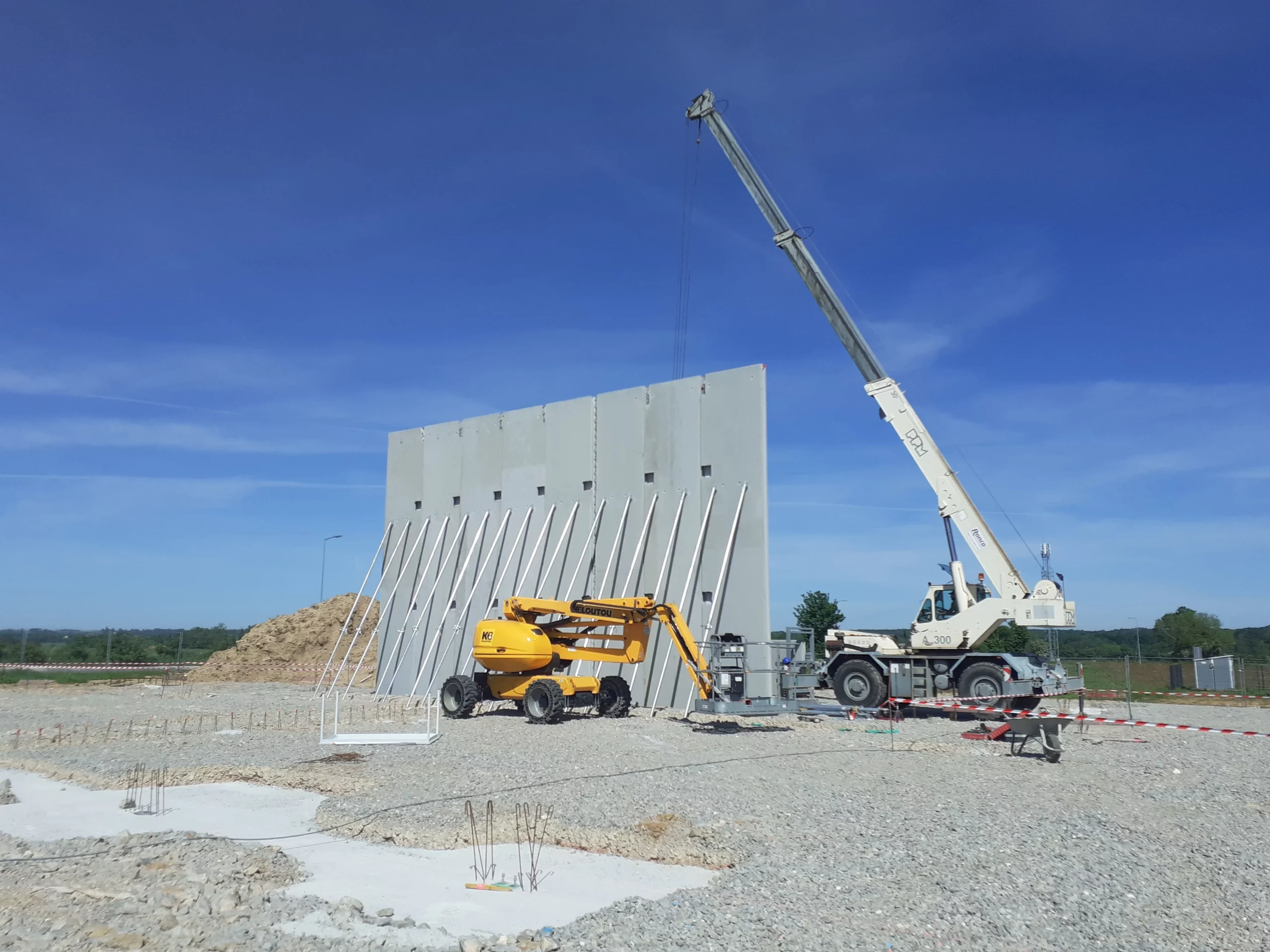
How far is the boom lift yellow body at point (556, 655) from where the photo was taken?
1783 centimetres

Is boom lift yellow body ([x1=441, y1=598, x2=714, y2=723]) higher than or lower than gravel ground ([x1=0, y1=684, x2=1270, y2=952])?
higher

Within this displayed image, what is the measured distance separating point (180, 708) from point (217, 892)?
744 inches

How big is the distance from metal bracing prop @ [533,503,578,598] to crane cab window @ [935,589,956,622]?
9433 mm

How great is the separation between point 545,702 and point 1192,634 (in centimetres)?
4585

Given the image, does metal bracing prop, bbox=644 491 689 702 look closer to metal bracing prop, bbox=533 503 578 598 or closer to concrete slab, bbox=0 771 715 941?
metal bracing prop, bbox=533 503 578 598

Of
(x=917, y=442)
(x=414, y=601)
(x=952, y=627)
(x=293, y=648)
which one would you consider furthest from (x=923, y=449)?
(x=293, y=648)

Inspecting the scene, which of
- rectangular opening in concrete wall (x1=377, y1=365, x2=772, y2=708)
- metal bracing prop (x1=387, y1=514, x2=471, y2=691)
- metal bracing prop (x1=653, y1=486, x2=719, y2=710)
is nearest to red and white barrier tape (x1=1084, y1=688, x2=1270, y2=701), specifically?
rectangular opening in concrete wall (x1=377, y1=365, x2=772, y2=708)

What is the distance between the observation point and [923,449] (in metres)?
20.7

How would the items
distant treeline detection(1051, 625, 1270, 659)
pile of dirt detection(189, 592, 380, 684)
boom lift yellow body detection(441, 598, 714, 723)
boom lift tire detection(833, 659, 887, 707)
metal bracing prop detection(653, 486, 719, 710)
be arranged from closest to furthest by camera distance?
boom lift yellow body detection(441, 598, 714, 723) < boom lift tire detection(833, 659, 887, 707) < metal bracing prop detection(653, 486, 719, 710) < pile of dirt detection(189, 592, 380, 684) < distant treeline detection(1051, 625, 1270, 659)

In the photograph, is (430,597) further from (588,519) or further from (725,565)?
(725,565)

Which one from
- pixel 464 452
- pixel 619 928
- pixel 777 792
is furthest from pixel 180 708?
pixel 619 928

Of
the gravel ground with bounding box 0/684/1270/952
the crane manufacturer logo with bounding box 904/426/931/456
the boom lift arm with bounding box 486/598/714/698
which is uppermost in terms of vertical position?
the crane manufacturer logo with bounding box 904/426/931/456

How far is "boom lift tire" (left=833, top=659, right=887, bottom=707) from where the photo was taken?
20016 mm

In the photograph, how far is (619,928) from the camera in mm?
6086
